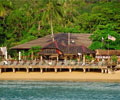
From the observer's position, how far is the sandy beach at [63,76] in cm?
6362

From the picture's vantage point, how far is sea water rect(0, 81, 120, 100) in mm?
50459

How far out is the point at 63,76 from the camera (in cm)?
6475

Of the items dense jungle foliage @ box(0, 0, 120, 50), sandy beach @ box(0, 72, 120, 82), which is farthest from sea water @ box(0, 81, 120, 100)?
dense jungle foliage @ box(0, 0, 120, 50)

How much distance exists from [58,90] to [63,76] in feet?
32.0

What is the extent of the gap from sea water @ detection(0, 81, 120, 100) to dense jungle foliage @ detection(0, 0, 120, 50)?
63.2 feet

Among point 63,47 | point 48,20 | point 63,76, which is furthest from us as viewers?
point 48,20

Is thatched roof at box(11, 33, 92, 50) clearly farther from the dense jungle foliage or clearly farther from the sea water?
the sea water

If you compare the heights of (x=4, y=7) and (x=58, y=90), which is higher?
(x=4, y=7)

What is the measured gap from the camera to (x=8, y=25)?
92.4 m

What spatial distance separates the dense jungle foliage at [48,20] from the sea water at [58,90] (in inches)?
758

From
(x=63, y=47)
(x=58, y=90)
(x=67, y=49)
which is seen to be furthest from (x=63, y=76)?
(x=58, y=90)

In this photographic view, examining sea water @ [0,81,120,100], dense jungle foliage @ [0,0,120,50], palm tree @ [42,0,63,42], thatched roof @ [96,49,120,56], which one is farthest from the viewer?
palm tree @ [42,0,63,42]

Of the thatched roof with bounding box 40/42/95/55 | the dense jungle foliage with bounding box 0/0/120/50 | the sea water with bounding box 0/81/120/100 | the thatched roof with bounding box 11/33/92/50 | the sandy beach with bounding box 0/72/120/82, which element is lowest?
the sea water with bounding box 0/81/120/100

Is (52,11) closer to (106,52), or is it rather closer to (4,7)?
(4,7)
